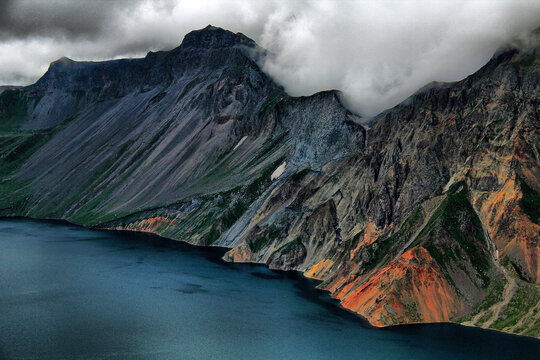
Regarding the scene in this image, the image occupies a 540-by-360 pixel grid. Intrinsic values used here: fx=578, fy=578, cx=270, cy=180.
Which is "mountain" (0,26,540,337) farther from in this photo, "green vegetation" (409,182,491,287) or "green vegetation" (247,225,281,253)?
"green vegetation" (247,225,281,253)

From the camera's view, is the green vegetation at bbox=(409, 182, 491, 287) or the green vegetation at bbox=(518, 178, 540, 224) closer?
the green vegetation at bbox=(518, 178, 540, 224)

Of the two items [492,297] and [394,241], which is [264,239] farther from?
[492,297]

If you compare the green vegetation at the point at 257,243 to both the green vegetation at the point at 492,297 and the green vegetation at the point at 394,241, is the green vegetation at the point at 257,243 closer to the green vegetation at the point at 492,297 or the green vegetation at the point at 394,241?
the green vegetation at the point at 394,241

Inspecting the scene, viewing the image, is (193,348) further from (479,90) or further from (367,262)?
(479,90)

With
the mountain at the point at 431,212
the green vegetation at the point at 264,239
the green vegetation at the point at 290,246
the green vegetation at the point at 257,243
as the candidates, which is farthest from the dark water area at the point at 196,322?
the green vegetation at the point at 264,239

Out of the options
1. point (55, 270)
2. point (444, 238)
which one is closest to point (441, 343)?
point (444, 238)

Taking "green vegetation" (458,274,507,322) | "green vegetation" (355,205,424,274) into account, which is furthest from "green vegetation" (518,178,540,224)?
"green vegetation" (355,205,424,274)

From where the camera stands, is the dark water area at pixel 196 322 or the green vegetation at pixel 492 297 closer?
the dark water area at pixel 196 322
